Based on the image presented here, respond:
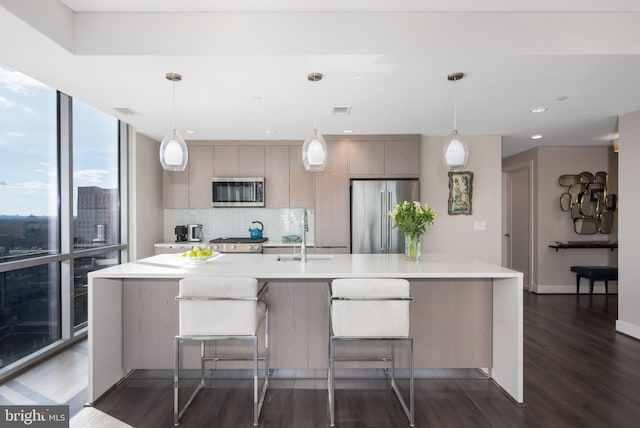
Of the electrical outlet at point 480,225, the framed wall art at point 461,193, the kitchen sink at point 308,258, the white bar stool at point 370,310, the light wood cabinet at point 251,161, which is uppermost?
the light wood cabinet at point 251,161

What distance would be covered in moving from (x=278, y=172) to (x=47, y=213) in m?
2.73

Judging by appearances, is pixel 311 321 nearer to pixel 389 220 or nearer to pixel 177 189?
pixel 389 220

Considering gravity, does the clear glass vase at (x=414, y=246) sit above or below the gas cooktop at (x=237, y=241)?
above

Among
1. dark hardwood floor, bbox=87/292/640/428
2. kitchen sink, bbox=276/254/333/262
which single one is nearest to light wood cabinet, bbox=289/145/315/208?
kitchen sink, bbox=276/254/333/262

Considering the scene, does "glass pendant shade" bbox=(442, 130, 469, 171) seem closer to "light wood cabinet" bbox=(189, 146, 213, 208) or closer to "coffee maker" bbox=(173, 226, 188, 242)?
"light wood cabinet" bbox=(189, 146, 213, 208)

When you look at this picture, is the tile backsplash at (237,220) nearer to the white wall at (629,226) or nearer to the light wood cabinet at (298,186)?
the light wood cabinet at (298,186)

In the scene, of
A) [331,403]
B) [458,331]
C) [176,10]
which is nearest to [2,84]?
[176,10]

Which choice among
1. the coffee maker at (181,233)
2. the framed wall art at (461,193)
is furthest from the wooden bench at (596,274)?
the coffee maker at (181,233)

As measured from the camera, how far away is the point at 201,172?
5.05 m

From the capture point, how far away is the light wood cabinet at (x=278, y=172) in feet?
16.4

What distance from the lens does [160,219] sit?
16.9ft

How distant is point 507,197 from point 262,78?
19.0 feet

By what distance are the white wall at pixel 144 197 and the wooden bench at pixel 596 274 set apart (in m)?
6.54

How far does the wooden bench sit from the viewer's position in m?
5.11
